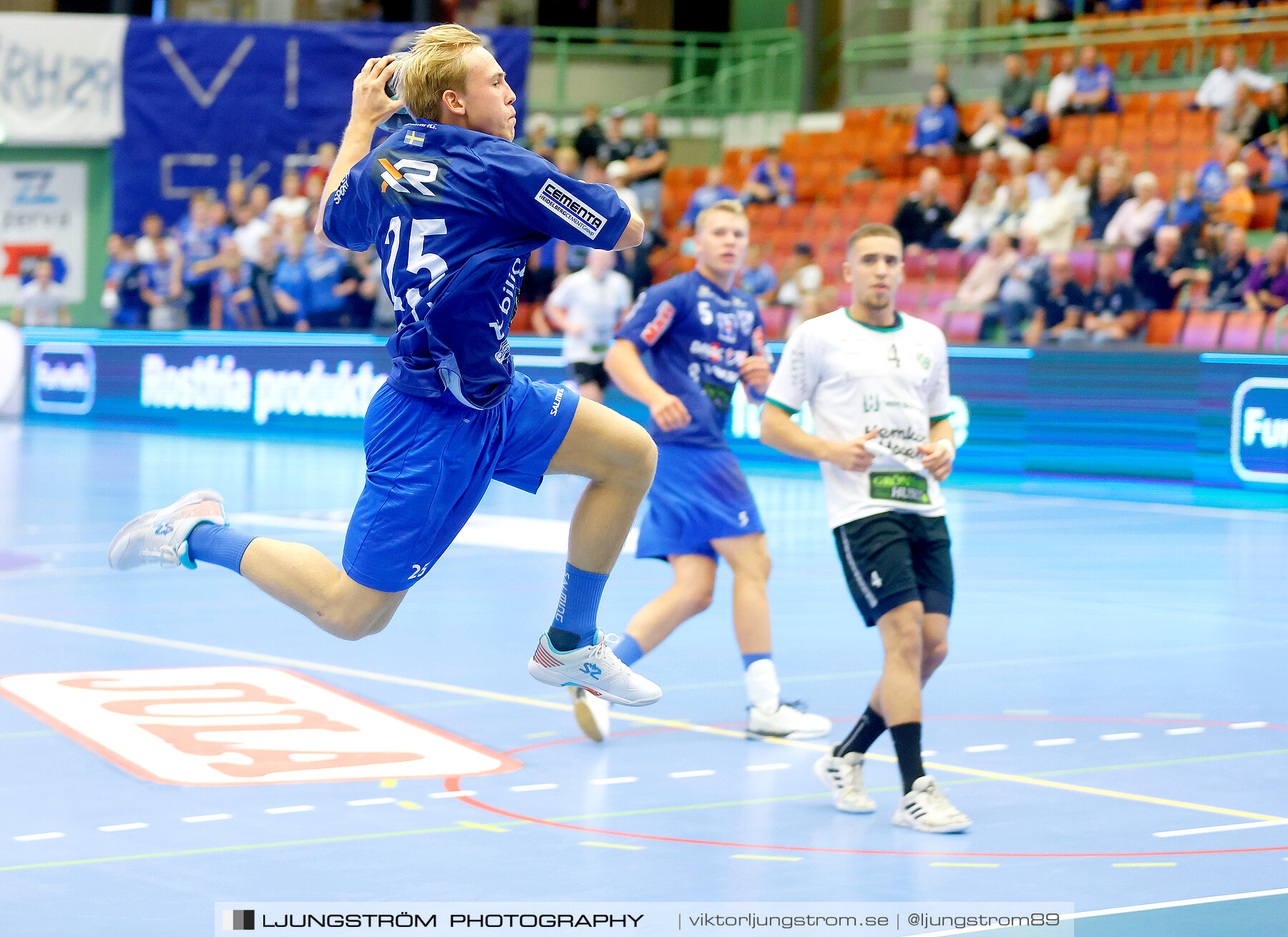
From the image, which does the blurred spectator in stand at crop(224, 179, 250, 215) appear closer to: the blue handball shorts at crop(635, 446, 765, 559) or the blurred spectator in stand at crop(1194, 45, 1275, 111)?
the blurred spectator in stand at crop(1194, 45, 1275, 111)

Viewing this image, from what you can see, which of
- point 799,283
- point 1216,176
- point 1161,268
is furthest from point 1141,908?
point 799,283

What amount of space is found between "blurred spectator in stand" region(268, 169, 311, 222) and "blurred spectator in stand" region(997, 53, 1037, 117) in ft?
31.5

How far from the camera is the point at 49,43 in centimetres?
2847

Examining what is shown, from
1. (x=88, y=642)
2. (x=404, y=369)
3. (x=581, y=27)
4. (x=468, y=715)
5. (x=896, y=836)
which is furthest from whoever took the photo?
(x=581, y=27)

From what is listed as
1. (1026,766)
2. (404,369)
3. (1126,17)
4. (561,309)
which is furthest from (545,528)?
(1126,17)

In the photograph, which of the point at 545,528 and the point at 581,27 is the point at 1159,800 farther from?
the point at 581,27

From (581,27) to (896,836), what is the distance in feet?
90.9

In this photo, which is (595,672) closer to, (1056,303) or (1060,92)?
(1056,303)

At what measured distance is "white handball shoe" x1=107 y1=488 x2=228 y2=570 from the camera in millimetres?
5676

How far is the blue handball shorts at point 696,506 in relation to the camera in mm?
7605

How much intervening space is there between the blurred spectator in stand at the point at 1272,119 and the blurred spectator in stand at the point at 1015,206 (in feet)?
8.09

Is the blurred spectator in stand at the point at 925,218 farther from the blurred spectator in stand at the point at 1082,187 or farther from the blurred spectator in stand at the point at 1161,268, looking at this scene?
the blurred spectator in stand at the point at 1161,268

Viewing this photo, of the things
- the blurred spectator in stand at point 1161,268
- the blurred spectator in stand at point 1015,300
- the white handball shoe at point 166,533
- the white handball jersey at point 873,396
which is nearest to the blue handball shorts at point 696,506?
the white handball jersey at point 873,396

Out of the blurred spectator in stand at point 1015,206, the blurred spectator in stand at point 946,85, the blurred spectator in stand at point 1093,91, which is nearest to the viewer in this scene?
the blurred spectator in stand at point 1015,206
